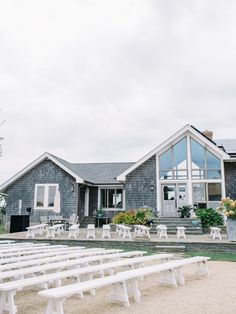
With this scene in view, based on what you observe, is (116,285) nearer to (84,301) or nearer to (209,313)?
(84,301)

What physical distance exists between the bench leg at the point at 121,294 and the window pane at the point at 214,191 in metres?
14.3

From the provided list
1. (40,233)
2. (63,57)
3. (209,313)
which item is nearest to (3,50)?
(63,57)

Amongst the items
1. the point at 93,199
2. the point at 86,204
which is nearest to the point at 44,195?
the point at 86,204

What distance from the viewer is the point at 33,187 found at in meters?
21.1

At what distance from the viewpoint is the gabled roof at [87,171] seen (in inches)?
810

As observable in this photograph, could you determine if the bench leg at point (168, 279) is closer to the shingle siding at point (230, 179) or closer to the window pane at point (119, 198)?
the shingle siding at point (230, 179)

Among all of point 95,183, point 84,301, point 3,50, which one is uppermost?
point 3,50

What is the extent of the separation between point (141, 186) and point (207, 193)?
3.89 meters

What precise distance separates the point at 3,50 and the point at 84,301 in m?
12.8

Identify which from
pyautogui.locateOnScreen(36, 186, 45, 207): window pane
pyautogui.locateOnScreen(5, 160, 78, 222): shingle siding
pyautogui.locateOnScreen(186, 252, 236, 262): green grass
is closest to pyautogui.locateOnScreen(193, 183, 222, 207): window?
pyautogui.locateOnScreen(186, 252, 236, 262): green grass

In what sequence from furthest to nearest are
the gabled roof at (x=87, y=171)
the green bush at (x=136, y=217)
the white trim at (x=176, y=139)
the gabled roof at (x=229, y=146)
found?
the gabled roof at (x=87, y=171)
the gabled roof at (x=229, y=146)
the white trim at (x=176, y=139)
the green bush at (x=136, y=217)

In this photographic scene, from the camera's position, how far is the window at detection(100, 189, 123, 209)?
22.0 meters

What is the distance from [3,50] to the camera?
14.8m

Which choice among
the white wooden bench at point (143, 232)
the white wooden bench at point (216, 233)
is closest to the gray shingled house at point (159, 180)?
the white wooden bench at point (216, 233)
